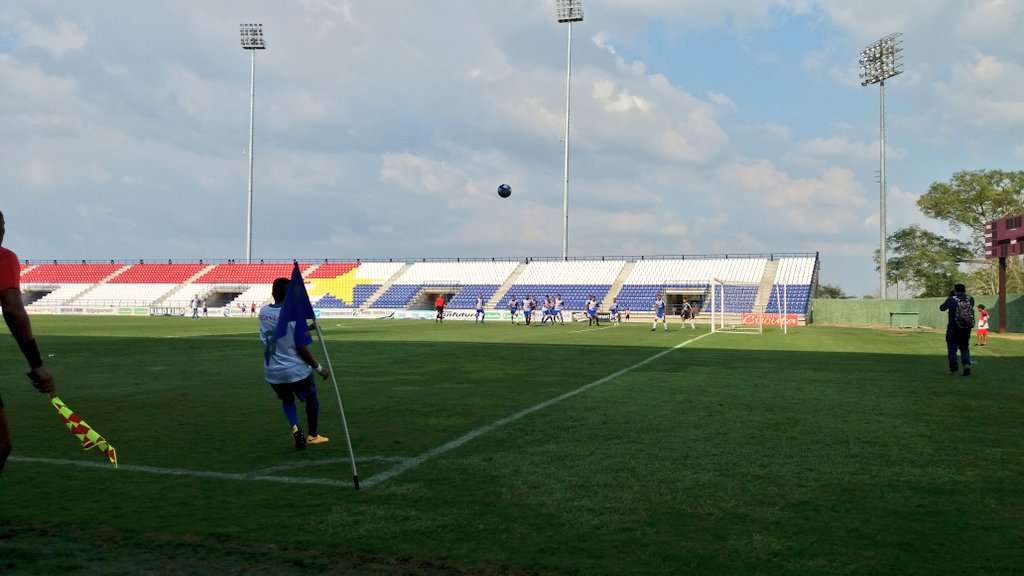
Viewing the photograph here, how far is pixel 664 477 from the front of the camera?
6301 mm

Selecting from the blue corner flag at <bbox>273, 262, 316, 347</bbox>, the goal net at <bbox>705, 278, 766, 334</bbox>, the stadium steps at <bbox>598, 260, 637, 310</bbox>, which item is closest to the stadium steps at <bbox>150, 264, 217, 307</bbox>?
the stadium steps at <bbox>598, 260, 637, 310</bbox>

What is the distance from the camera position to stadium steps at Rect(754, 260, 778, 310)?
172 ft

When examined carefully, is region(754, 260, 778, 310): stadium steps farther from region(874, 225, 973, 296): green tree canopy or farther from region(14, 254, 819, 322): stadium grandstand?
region(874, 225, 973, 296): green tree canopy

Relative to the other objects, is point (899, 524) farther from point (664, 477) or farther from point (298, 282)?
point (298, 282)

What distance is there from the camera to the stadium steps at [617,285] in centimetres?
5712

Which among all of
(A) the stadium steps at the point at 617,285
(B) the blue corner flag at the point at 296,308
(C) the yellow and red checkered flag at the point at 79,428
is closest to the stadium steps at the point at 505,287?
(A) the stadium steps at the point at 617,285

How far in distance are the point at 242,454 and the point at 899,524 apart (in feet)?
19.1

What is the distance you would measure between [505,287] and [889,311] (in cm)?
2927

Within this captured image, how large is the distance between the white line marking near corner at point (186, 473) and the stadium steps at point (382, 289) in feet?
178

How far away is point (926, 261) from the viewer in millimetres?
64250

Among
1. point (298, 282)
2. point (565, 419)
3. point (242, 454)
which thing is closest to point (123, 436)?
point (242, 454)

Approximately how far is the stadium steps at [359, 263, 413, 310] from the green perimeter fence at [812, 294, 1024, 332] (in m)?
35.1

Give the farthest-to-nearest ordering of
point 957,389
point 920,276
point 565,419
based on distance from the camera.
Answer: point 920,276
point 957,389
point 565,419

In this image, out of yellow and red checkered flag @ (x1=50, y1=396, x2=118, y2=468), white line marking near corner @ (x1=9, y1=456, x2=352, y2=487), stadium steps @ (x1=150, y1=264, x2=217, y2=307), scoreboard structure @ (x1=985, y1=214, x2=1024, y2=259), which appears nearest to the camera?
yellow and red checkered flag @ (x1=50, y1=396, x2=118, y2=468)
